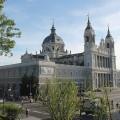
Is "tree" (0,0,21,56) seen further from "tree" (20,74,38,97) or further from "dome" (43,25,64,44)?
"dome" (43,25,64,44)

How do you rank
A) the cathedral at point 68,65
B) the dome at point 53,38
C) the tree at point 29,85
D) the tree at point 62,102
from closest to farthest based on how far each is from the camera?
→ 1. the tree at point 62,102
2. the tree at point 29,85
3. the cathedral at point 68,65
4. the dome at point 53,38

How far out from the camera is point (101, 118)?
57.6 feet

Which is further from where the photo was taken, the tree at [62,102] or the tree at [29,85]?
the tree at [29,85]

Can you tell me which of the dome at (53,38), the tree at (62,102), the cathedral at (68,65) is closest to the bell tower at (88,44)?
the cathedral at (68,65)

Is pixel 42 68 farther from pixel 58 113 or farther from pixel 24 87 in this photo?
pixel 58 113

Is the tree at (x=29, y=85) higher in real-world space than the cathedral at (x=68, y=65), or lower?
lower

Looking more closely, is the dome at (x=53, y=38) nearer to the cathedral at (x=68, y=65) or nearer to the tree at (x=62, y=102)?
the cathedral at (x=68, y=65)

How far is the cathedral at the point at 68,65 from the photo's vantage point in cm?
8338

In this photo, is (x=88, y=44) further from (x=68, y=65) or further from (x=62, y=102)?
(x=62, y=102)

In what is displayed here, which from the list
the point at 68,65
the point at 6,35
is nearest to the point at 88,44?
the point at 68,65

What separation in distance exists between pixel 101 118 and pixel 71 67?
7752 centimetres

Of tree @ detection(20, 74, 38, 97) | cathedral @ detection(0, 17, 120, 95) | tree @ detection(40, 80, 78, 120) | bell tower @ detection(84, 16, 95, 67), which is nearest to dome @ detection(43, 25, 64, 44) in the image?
cathedral @ detection(0, 17, 120, 95)

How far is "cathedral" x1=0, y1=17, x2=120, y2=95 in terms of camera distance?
274 feet

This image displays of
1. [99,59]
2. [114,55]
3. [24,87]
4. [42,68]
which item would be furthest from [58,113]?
[114,55]
